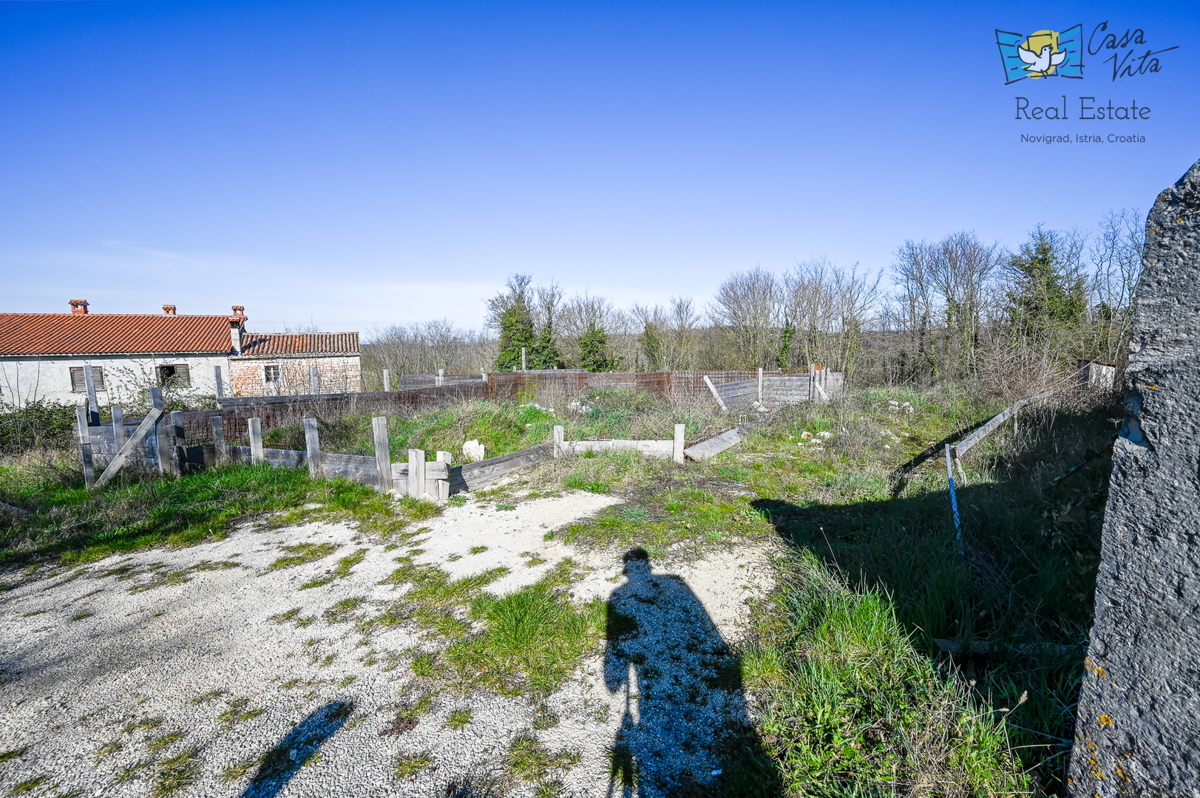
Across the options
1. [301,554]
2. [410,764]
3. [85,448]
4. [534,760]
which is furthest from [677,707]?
[85,448]

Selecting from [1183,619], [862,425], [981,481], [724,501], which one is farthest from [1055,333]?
[1183,619]

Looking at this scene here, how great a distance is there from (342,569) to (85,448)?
588 centimetres

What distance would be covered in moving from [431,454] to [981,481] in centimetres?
854

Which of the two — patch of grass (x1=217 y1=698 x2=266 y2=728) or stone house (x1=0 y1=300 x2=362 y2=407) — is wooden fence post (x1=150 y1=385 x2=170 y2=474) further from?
stone house (x1=0 y1=300 x2=362 y2=407)

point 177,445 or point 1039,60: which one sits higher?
point 1039,60

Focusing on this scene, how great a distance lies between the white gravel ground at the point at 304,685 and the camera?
2.71 metres

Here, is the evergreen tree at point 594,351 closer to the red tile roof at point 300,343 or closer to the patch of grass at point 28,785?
the red tile roof at point 300,343

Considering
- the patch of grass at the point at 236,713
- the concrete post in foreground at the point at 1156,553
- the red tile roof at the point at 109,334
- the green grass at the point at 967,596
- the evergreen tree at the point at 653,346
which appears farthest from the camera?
the evergreen tree at the point at 653,346

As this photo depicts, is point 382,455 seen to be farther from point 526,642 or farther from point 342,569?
point 526,642

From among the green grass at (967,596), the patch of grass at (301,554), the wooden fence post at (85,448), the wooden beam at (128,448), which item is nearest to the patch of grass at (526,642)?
the green grass at (967,596)

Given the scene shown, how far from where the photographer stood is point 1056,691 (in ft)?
7.88

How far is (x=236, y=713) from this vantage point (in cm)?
317

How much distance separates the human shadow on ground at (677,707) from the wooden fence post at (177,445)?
26.9 feet

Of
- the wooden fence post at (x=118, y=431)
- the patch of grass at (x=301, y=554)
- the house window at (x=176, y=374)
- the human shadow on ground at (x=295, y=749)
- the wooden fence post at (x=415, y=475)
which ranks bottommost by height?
the human shadow on ground at (x=295, y=749)
